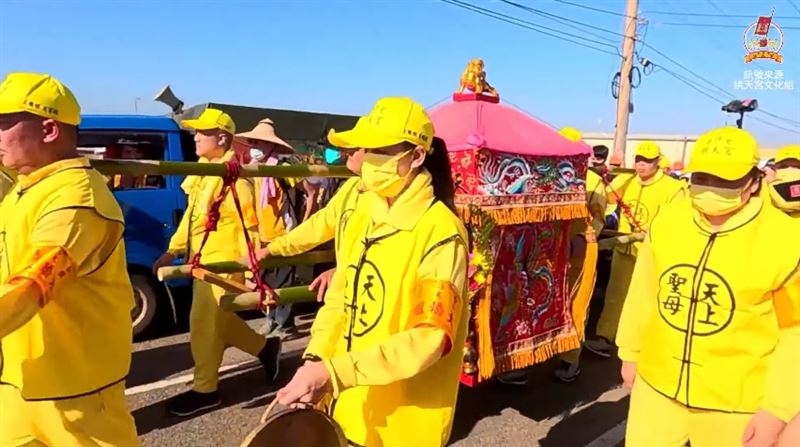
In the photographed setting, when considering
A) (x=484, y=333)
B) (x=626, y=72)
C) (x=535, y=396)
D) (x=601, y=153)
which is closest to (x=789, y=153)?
(x=601, y=153)

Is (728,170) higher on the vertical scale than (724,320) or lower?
higher

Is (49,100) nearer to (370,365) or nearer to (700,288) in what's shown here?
(370,365)

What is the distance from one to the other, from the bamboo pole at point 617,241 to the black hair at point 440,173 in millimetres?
2563

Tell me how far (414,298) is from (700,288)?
1150mm

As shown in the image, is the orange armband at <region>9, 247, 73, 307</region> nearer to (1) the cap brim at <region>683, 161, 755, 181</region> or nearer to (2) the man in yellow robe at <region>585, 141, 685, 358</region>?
(1) the cap brim at <region>683, 161, 755, 181</region>

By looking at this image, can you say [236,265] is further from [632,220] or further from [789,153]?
[789,153]

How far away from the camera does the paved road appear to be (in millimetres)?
3736

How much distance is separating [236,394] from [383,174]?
2.89 meters

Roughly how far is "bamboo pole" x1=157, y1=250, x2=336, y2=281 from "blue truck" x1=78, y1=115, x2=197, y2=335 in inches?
89.6

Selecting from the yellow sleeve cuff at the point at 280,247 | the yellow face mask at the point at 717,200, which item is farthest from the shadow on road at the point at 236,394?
the yellow face mask at the point at 717,200

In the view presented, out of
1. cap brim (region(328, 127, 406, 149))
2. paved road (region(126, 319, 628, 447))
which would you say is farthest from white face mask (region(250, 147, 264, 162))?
cap brim (region(328, 127, 406, 149))

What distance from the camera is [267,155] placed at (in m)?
5.17

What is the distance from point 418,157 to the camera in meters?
1.91

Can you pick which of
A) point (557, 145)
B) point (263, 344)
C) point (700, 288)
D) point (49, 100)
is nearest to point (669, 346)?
point (700, 288)
